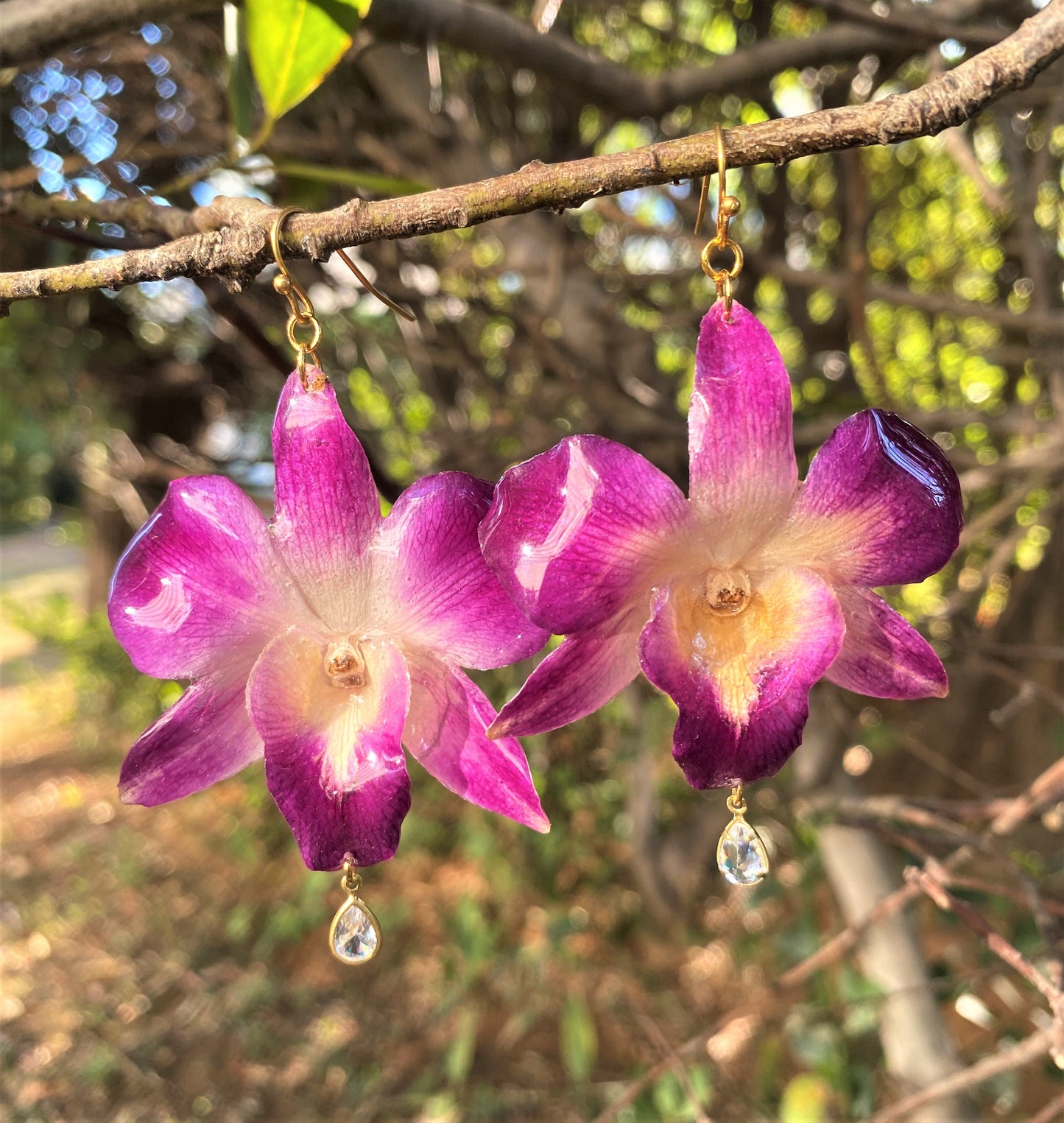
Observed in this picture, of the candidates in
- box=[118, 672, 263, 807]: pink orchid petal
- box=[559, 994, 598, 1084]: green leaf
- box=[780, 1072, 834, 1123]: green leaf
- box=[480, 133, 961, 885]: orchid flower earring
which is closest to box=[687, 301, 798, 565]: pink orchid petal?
box=[480, 133, 961, 885]: orchid flower earring

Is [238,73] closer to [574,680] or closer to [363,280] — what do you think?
[363,280]

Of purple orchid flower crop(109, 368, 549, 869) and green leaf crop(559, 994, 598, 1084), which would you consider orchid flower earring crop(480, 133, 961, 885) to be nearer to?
purple orchid flower crop(109, 368, 549, 869)

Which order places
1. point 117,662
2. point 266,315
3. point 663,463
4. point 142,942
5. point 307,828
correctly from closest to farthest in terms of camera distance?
point 307,828 → point 663,463 → point 266,315 → point 142,942 → point 117,662

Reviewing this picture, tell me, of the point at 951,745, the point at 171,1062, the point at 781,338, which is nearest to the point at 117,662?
the point at 171,1062

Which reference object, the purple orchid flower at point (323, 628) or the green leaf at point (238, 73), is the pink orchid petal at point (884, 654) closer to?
the purple orchid flower at point (323, 628)

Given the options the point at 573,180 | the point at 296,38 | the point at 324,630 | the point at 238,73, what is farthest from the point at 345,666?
the point at 238,73

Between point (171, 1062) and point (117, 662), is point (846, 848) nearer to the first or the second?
point (171, 1062)
